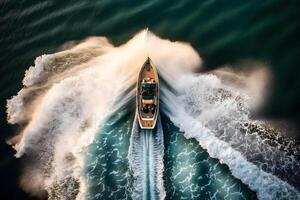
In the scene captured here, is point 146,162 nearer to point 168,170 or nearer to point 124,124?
point 168,170

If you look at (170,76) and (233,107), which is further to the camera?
(170,76)

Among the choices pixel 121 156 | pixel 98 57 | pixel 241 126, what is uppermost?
pixel 98 57

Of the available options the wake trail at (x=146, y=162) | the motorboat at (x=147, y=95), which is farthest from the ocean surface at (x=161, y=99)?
the motorboat at (x=147, y=95)

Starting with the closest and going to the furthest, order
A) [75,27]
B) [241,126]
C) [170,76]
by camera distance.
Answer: [241,126], [170,76], [75,27]

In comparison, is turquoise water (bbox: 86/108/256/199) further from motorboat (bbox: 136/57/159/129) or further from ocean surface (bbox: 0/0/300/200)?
motorboat (bbox: 136/57/159/129)

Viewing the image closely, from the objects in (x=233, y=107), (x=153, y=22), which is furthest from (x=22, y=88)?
(x=233, y=107)

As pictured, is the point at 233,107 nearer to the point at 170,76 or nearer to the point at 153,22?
the point at 170,76

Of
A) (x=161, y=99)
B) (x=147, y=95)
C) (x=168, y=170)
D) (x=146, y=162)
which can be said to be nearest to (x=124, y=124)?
(x=147, y=95)

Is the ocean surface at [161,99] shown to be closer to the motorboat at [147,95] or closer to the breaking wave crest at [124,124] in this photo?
the breaking wave crest at [124,124]
